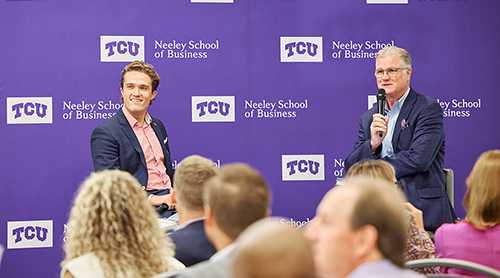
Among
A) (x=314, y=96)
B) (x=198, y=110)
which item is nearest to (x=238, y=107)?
(x=198, y=110)

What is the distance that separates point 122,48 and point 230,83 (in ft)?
3.24

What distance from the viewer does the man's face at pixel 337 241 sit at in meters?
1.10

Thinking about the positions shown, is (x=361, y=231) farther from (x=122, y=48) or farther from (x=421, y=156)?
(x=122, y=48)

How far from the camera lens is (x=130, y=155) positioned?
3.47 meters

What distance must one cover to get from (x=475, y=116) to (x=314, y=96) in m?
1.54

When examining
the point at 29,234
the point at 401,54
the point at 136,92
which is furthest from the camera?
the point at 29,234

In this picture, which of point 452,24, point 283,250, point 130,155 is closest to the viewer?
point 283,250

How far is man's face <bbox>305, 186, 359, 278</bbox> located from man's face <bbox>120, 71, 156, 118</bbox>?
2.67 m

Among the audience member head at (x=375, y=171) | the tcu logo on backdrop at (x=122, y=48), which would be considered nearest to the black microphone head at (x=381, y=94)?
the audience member head at (x=375, y=171)

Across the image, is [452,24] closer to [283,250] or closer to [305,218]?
[305,218]

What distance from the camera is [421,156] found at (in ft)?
10.2

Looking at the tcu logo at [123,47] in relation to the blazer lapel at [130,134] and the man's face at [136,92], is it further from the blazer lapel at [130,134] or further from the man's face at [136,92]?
the blazer lapel at [130,134]

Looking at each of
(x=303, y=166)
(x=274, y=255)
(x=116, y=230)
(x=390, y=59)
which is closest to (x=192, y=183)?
(x=116, y=230)

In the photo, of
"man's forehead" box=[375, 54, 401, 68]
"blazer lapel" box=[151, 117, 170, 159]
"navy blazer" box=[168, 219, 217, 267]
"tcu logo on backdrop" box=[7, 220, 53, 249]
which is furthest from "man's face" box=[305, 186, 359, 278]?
"tcu logo on backdrop" box=[7, 220, 53, 249]
